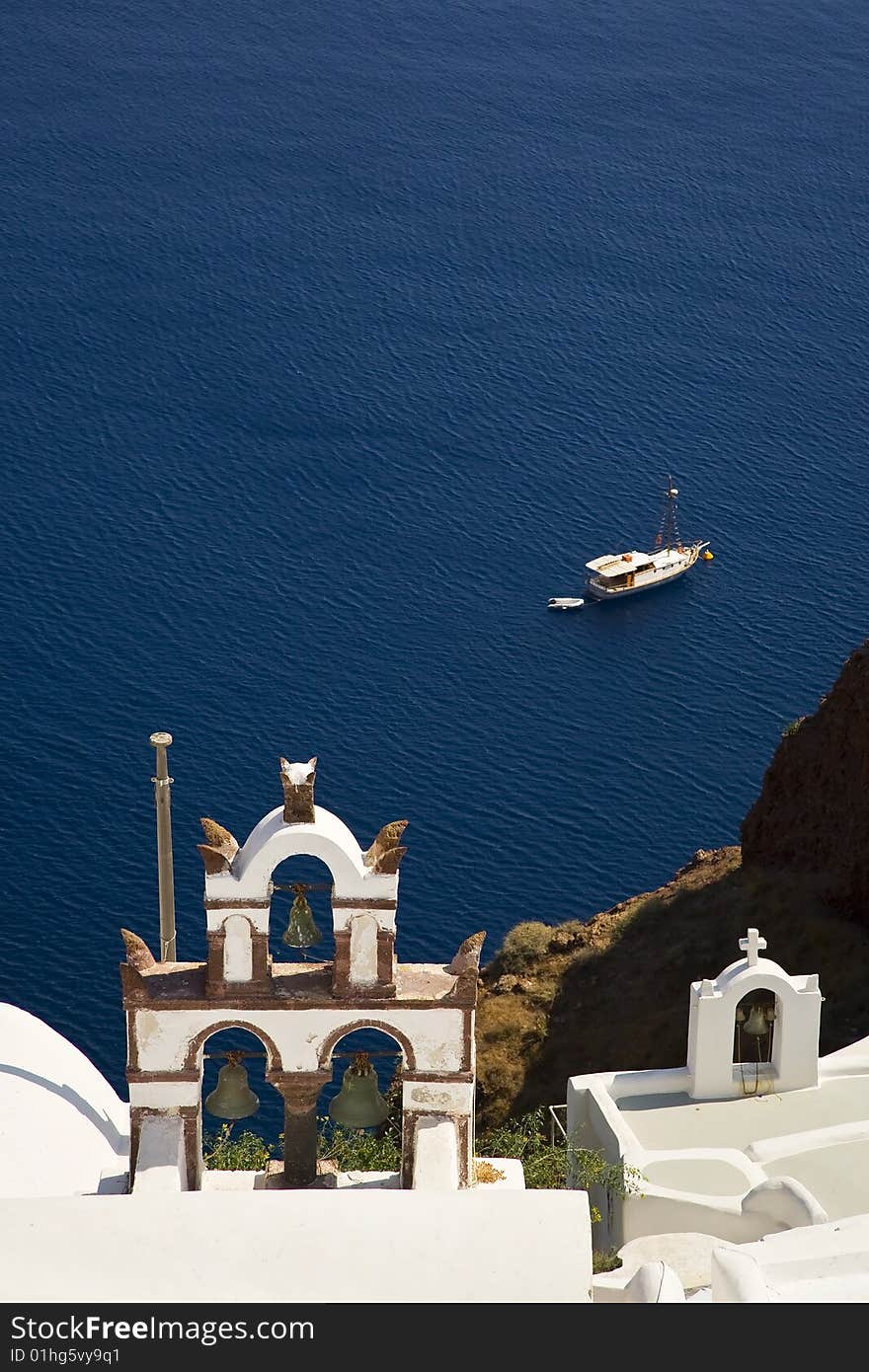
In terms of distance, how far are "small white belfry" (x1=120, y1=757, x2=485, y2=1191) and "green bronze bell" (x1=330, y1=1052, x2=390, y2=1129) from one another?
0.78 meters

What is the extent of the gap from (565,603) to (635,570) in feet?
15.5

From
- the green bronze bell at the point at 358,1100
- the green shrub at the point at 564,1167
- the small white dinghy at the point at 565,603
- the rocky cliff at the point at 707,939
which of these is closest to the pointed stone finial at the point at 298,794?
the green bronze bell at the point at 358,1100

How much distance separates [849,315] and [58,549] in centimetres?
6314

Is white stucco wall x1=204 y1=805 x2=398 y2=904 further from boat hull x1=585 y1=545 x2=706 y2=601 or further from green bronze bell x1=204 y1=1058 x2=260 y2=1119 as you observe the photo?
boat hull x1=585 y1=545 x2=706 y2=601

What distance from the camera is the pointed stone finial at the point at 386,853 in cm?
2805

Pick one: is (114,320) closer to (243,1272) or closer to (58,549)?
(58,549)

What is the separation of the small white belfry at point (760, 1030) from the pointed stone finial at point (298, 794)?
40.7 feet

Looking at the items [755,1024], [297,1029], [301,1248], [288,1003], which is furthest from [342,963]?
[755,1024]

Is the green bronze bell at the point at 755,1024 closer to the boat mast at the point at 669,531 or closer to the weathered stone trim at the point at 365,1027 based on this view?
the weathered stone trim at the point at 365,1027

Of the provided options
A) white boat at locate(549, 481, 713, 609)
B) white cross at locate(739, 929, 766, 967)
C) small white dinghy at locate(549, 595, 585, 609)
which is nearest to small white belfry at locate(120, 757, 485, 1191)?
white cross at locate(739, 929, 766, 967)

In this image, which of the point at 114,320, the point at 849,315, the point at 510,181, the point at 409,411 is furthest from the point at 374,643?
the point at 510,181

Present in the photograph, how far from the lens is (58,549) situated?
113m

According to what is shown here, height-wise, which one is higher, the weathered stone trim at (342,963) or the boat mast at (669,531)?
the boat mast at (669,531)

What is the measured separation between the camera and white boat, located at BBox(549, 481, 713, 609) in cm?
11106
